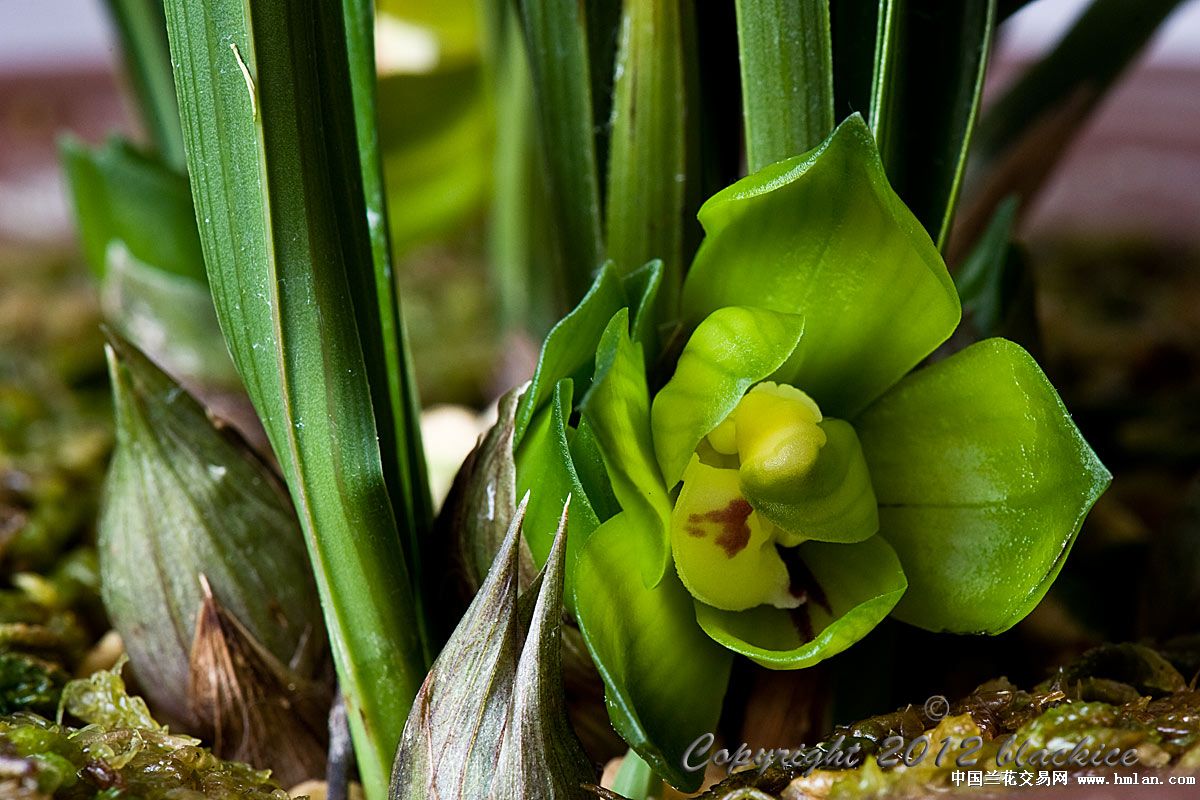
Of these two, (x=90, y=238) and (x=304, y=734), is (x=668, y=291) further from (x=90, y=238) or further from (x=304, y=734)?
(x=90, y=238)

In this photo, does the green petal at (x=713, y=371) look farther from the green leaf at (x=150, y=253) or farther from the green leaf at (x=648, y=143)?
the green leaf at (x=150, y=253)

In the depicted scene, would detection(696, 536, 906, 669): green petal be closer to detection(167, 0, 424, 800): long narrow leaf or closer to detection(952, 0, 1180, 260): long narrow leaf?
detection(167, 0, 424, 800): long narrow leaf

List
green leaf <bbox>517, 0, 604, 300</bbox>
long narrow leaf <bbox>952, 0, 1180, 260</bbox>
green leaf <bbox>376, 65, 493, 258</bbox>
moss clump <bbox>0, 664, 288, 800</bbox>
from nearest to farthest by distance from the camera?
moss clump <bbox>0, 664, 288, 800</bbox>, green leaf <bbox>517, 0, 604, 300</bbox>, long narrow leaf <bbox>952, 0, 1180, 260</bbox>, green leaf <bbox>376, 65, 493, 258</bbox>

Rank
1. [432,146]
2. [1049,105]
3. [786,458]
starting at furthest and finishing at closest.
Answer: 1. [432,146]
2. [1049,105]
3. [786,458]

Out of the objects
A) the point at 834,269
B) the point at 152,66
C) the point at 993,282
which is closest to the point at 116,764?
the point at 834,269

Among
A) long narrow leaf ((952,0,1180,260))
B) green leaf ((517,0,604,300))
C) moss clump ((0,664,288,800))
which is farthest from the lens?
long narrow leaf ((952,0,1180,260))

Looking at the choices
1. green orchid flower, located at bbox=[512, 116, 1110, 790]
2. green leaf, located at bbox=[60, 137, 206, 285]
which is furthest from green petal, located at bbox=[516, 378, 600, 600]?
green leaf, located at bbox=[60, 137, 206, 285]

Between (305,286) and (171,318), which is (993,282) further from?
(171,318)
